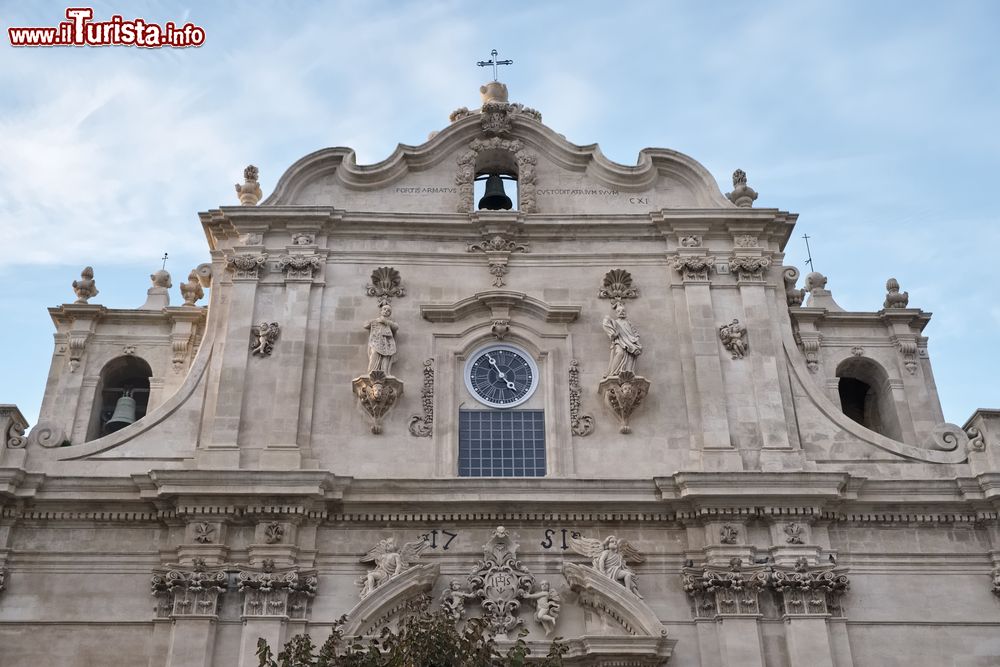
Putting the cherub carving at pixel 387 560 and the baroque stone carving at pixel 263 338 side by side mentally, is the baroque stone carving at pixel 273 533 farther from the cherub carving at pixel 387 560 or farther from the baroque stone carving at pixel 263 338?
the baroque stone carving at pixel 263 338

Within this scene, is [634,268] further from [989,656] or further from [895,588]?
[989,656]

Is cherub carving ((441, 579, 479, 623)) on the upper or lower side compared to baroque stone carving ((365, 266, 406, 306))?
lower

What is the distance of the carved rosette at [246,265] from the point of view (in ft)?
70.8

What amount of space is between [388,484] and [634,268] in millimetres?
6566

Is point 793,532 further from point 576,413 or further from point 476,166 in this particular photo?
point 476,166

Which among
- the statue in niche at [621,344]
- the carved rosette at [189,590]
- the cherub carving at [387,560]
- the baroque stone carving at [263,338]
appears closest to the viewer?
the carved rosette at [189,590]

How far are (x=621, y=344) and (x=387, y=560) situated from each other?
18.5 feet

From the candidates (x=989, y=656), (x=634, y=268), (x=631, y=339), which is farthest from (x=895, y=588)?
(x=634, y=268)

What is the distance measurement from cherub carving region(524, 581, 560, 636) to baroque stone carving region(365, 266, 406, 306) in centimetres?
626

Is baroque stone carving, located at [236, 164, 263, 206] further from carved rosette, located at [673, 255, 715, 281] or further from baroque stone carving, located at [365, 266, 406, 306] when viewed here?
carved rosette, located at [673, 255, 715, 281]

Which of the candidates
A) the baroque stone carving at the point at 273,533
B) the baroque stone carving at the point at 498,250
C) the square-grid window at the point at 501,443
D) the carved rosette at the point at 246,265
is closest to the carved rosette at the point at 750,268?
the baroque stone carving at the point at 498,250

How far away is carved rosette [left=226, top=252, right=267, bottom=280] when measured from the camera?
21594mm

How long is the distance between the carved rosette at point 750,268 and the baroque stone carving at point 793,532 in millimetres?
5023

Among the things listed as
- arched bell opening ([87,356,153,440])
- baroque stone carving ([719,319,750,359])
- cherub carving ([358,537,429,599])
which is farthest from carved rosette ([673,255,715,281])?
arched bell opening ([87,356,153,440])
